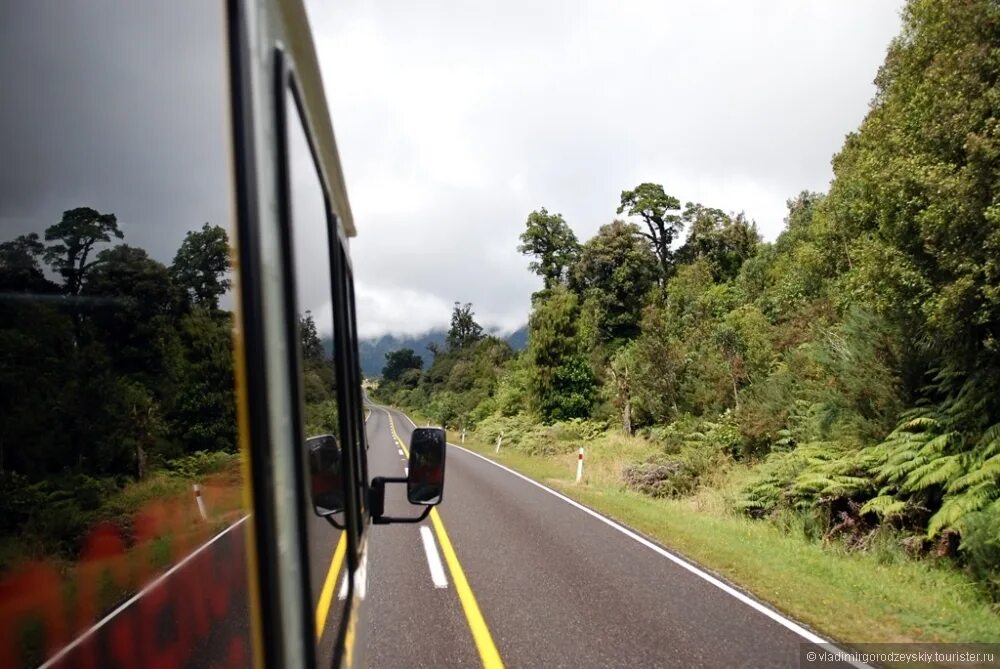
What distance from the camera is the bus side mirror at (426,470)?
2.97m

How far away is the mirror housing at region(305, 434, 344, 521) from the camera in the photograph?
148cm

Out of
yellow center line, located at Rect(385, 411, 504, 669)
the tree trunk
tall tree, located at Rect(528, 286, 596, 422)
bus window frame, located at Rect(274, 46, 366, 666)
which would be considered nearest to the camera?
bus window frame, located at Rect(274, 46, 366, 666)

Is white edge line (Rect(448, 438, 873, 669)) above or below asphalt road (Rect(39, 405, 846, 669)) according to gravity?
below

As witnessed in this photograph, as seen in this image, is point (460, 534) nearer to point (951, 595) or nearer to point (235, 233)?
point (951, 595)

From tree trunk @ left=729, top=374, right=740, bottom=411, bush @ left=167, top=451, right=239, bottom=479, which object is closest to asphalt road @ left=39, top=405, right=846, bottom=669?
bush @ left=167, top=451, right=239, bottom=479

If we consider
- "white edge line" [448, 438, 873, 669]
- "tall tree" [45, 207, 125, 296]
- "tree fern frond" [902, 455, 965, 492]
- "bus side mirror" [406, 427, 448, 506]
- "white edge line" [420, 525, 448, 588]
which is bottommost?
"white edge line" [448, 438, 873, 669]

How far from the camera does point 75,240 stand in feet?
2.39

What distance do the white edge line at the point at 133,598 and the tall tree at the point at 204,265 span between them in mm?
367

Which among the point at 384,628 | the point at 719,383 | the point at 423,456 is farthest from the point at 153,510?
the point at 719,383

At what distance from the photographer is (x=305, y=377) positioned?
1356 mm

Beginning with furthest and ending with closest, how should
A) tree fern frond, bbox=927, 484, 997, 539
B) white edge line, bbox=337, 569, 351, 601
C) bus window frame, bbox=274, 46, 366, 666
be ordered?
tree fern frond, bbox=927, 484, 997, 539
white edge line, bbox=337, 569, 351, 601
bus window frame, bbox=274, 46, 366, 666

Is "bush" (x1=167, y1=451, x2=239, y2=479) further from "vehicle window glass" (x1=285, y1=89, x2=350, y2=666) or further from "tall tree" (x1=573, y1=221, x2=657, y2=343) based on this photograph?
"tall tree" (x1=573, y1=221, x2=657, y2=343)

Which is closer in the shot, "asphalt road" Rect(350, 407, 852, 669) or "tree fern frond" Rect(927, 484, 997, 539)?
"asphalt road" Rect(350, 407, 852, 669)

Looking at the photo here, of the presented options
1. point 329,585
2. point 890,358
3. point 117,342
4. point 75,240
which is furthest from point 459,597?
point 890,358
